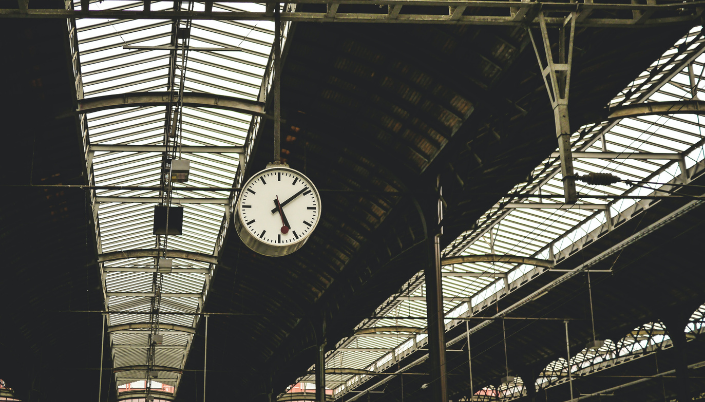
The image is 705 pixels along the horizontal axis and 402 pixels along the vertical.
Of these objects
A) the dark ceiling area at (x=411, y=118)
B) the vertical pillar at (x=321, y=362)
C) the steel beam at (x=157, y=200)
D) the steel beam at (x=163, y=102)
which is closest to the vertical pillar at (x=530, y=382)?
the vertical pillar at (x=321, y=362)

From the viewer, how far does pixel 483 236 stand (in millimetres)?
35281

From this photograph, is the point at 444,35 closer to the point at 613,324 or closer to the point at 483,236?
the point at 483,236

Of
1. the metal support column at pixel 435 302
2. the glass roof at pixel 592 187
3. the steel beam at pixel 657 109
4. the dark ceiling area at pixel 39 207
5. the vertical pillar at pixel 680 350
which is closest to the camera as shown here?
the dark ceiling area at pixel 39 207

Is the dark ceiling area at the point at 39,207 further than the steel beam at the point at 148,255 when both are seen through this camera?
No

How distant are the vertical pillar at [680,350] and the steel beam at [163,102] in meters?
20.1

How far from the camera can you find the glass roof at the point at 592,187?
23.0m

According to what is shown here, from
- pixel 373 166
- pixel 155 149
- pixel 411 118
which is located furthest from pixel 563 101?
pixel 155 149

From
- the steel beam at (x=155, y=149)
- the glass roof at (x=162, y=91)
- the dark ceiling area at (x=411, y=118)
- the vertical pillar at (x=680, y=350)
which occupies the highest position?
the glass roof at (x=162, y=91)

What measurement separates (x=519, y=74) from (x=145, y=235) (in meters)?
26.5

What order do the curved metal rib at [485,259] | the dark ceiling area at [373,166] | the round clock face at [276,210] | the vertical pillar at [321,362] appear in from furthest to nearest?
the vertical pillar at [321,362]
the curved metal rib at [485,259]
the dark ceiling area at [373,166]
the round clock face at [276,210]

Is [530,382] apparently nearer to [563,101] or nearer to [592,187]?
[592,187]

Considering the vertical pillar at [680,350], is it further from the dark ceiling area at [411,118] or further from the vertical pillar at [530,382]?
the vertical pillar at [530,382]

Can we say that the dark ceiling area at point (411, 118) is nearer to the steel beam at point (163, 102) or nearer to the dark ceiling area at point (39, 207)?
the steel beam at point (163, 102)

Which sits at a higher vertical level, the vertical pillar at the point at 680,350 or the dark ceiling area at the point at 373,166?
the dark ceiling area at the point at 373,166
